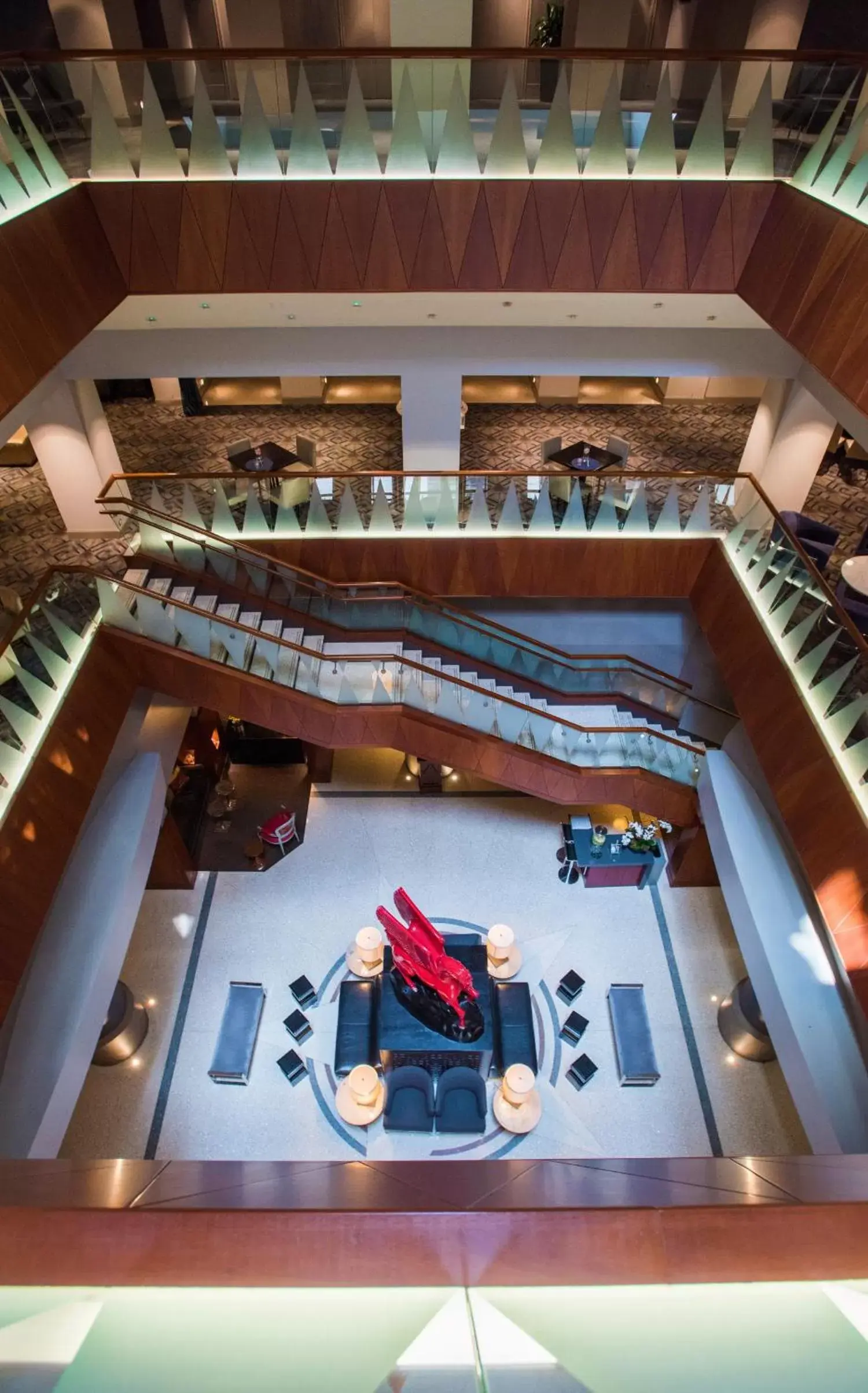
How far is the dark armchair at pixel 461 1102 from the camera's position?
7332 mm

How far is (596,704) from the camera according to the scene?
32.2 ft

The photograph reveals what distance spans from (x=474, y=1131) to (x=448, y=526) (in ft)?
21.3

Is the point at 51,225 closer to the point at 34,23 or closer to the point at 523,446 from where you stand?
the point at 34,23

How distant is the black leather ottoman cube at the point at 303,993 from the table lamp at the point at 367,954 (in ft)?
1.61

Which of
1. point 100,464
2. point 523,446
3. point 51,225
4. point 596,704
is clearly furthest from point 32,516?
point 596,704

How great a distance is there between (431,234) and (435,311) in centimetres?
115

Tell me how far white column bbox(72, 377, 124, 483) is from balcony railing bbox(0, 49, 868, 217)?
3.14m

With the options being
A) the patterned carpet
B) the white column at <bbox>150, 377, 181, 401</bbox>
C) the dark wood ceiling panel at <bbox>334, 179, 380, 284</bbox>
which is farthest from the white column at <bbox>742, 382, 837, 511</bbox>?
the white column at <bbox>150, 377, 181, 401</bbox>

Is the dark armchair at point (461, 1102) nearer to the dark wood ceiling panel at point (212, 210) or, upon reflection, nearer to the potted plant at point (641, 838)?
the potted plant at point (641, 838)

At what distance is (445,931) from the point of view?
891 cm

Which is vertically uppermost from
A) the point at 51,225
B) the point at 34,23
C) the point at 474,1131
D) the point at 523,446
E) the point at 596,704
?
the point at 34,23

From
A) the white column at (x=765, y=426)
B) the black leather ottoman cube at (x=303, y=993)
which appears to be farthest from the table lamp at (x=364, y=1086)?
the white column at (x=765, y=426)

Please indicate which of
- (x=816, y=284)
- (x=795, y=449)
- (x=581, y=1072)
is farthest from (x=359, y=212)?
(x=581, y=1072)

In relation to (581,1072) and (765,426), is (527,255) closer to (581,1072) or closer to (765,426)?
(765,426)
